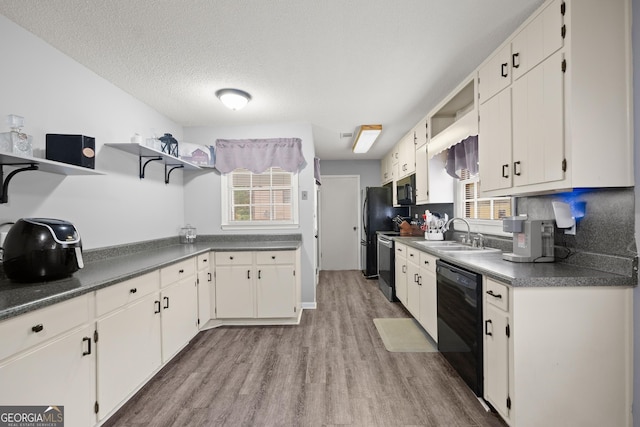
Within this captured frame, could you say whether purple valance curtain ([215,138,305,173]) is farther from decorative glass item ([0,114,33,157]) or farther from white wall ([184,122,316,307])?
decorative glass item ([0,114,33,157])

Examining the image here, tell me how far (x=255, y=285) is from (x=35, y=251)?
194 centimetres

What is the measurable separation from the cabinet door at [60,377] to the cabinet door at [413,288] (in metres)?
2.65

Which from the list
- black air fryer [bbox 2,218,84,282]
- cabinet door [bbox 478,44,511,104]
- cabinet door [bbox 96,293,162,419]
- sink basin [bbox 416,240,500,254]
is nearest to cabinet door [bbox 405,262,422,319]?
sink basin [bbox 416,240,500,254]

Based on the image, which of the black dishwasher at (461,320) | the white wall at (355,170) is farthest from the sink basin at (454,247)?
the white wall at (355,170)

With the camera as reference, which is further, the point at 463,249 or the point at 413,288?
the point at 413,288

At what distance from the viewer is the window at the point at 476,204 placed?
→ 2604 millimetres

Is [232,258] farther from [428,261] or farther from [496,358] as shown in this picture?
[496,358]

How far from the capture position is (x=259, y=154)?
3.62 metres

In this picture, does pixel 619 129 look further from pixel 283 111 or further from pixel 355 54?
pixel 283 111

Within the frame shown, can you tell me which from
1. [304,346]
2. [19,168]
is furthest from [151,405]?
[19,168]

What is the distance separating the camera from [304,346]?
8.74 feet

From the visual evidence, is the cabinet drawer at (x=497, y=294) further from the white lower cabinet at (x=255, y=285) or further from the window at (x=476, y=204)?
the white lower cabinet at (x=255, y=285)

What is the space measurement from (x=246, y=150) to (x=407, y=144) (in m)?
2.29

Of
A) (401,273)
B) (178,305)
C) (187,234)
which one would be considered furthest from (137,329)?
(401,273)
